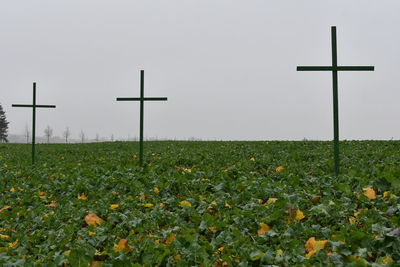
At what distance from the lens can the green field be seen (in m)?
3.62

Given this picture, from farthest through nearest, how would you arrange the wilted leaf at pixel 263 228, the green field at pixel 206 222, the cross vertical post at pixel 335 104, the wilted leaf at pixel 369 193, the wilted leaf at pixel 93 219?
the cross vertical post at pixel 335 104 → the wilted leaf at pixel 93 219 → the wilted leaf at pixel 369 193 → the wilted leaf at pixel 263 228 → the green field at pixel 206 222

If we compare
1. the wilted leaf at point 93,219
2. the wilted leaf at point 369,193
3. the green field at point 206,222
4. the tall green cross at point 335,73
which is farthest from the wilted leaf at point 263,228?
the tall green cross at point 335,73

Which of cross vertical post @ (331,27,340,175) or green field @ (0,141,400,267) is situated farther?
cross vertical post @ (331,27,340,175)

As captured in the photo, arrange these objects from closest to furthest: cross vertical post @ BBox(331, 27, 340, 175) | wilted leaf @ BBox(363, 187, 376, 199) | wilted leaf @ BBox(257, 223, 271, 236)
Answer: wilted leaf @ BBox(257, 223, 271, 236)
wilted leaf @ BBox(363, 187, 376, 199)
cross vertical post @ BBox(331, 27, 340, 175)

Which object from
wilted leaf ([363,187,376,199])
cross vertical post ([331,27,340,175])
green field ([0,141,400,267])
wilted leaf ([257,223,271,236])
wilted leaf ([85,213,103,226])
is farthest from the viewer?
cross vertical post ([331,27,340,175])

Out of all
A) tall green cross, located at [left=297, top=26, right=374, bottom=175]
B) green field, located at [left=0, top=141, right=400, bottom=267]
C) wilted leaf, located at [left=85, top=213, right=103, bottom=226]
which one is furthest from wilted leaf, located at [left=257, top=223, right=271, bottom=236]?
tall green cross, located at [left=297, top=26, right=374, bottom=175]

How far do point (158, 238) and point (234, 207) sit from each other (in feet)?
4.41

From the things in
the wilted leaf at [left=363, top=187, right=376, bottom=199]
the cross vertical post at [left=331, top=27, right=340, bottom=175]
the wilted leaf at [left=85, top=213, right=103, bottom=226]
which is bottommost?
the wilted leaf at [left=85, top=213, right=103, bottom=226]

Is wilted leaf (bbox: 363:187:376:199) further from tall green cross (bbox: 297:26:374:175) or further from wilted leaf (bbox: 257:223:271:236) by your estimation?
tall green cross (bbox: 297:26:374:175)

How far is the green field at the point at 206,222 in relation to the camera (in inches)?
143

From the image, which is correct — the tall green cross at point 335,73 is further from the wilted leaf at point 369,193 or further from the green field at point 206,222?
the wilted leaf at point 369,193

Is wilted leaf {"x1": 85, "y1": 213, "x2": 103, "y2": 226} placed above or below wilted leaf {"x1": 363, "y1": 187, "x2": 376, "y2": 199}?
below

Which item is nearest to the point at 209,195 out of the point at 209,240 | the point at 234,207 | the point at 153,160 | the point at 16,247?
the point at 234,207

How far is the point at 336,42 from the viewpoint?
303 inches
